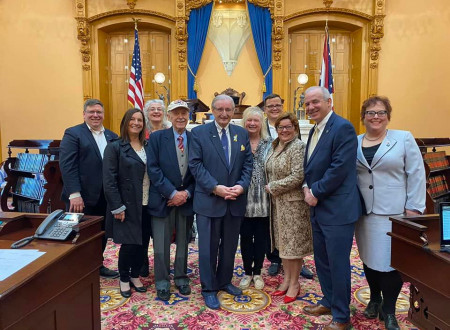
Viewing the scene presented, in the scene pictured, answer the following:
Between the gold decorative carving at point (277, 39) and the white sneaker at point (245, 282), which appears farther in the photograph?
the gold decorative carving at point (277, 39)

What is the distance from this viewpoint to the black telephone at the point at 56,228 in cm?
169

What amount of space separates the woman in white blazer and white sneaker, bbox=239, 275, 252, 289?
1.06 meters

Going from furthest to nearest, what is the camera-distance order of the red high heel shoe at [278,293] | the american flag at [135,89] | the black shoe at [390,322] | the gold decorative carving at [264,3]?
the gold decorative carving at [264,3]
the american flag at [135,89]
the red high heel shoe at [278,293]
the black shoe at [390,322]

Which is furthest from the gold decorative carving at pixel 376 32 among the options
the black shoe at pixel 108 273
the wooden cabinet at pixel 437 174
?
the black shoe at pixel 108 273

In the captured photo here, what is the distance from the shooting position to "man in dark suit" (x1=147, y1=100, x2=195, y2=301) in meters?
2.71

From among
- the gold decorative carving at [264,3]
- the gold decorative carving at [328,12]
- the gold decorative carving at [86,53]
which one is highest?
the gold decorative carving at [264,3]

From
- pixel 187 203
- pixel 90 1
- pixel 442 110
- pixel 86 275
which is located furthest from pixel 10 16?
pixel 442 110

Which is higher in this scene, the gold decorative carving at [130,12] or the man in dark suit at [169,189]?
the gold decorative carving at [130,12]

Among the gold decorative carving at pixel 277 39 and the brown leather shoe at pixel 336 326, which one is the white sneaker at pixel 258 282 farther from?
the gold decorative carving at pixel 277 39

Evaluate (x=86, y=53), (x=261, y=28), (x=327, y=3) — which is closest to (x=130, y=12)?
(x=86, y=53)

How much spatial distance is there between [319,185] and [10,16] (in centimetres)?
824

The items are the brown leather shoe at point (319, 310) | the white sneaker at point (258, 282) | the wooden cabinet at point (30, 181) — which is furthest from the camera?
the wooden cabinet at point (30, 181)

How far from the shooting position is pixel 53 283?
4.90 ft

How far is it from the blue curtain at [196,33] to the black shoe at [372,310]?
19.5ft
